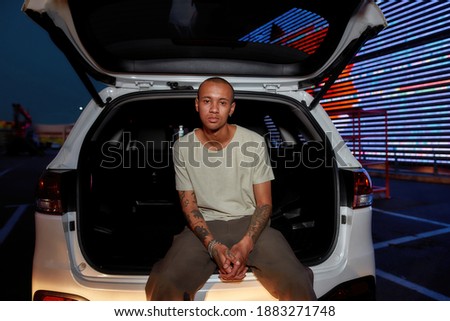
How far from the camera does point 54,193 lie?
72.5 inches

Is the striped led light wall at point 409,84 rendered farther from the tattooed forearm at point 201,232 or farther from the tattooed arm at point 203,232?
the tattooed forearm at point 201,232

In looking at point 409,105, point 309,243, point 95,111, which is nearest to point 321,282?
point 309,243

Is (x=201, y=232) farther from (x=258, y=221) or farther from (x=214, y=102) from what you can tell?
(x=214, y=102)

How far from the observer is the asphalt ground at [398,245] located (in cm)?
300

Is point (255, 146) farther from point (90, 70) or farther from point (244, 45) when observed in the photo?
point (90, 70)

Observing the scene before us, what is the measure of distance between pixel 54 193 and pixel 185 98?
109 cm

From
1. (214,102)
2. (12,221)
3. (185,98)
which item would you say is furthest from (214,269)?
(12,221)

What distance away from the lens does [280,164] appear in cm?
321

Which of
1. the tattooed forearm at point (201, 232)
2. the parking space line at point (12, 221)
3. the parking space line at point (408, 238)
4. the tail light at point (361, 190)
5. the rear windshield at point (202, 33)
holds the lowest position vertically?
the parking space line at point (408, 238)

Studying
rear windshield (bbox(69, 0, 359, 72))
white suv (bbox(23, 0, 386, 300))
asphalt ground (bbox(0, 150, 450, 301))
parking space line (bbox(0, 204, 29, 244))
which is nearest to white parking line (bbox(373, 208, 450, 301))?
asphalt ground (bbox(0, 150, 450, 301))

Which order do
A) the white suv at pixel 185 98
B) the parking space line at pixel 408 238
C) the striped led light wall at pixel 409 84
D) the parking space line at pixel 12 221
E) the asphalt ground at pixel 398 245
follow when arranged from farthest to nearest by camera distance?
1. the striped led light wall at pixel 409 84
2. the parking space line at pixel 12 221
3. the parking space line at pixel 408 238
4. the asphalt ground at pixel 398 245
5. the white suv at pixel 185 98

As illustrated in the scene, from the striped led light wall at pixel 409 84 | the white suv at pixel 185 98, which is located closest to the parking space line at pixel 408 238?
the white suv at pixel 185 98

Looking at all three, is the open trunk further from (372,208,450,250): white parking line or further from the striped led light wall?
the striped led light wall

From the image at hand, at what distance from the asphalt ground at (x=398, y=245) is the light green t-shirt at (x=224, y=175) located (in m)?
1.76
